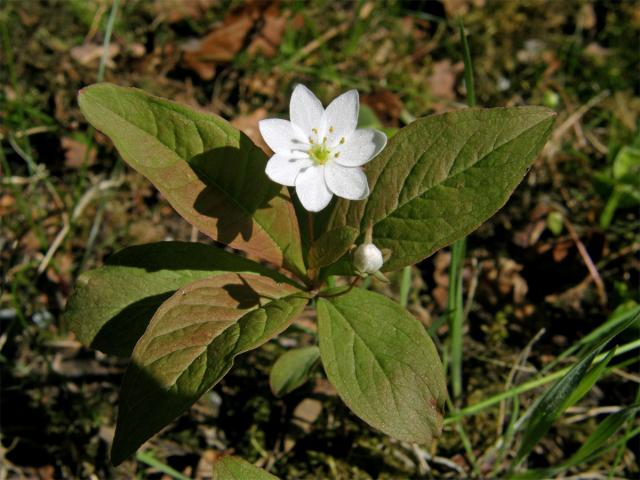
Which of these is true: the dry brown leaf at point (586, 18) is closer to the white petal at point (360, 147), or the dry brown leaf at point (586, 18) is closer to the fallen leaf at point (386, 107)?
the fallen leaf at point (386, 107)

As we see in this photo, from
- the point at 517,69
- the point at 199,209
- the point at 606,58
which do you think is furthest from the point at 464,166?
the point at 606,58

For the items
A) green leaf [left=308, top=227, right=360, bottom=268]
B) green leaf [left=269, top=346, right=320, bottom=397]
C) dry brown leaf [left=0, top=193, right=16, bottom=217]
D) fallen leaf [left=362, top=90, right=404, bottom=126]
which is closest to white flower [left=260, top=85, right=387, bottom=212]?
green leaf [left=308, top=227, right=360, bottom=268]

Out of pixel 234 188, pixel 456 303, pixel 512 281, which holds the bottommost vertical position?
pixel 512 281

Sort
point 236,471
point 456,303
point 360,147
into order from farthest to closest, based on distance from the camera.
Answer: point 456,303 < point 360,147 < point 236,471

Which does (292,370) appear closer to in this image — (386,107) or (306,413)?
(306,413)

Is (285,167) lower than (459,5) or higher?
lower

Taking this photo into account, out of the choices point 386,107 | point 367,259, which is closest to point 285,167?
point 367,259

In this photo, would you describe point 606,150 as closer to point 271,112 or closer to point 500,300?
point 500,300
